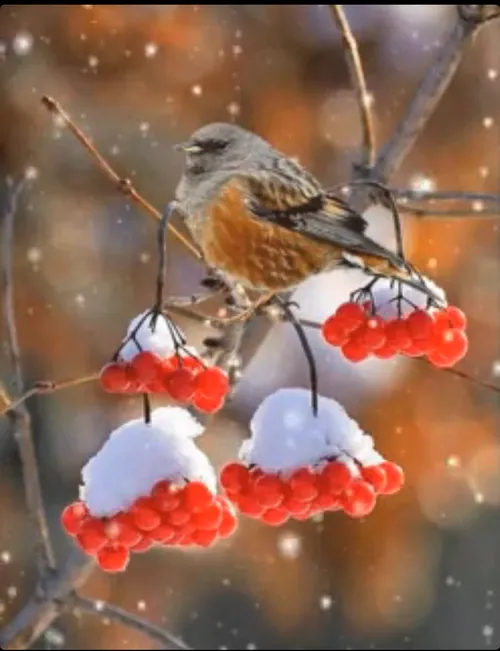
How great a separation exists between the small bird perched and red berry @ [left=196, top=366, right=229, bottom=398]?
55 millimetres

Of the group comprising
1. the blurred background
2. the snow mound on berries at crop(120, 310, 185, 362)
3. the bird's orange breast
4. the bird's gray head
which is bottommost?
the blurred background

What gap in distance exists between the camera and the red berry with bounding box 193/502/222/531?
478 mm

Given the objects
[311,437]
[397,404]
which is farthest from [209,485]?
[397,404]

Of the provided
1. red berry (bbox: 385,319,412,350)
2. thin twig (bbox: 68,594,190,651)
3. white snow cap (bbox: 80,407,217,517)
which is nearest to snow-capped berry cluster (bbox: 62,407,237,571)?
Result: white snow cap (bbox: 80,407,217,517)

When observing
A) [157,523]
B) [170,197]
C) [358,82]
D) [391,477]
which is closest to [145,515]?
[157,523]

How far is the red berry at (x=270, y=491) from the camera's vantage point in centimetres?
47

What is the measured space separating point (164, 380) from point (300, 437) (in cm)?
7

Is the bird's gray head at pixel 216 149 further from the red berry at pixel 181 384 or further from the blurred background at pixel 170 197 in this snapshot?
the blurred background at pixel 170 197

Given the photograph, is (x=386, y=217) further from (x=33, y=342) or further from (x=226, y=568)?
(x=226, y=568)

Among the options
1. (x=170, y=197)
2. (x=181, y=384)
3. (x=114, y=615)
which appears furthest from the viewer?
(x=170, y=197)

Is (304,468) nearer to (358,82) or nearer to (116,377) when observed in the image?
(116,377)

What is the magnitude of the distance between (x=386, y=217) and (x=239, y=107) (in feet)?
1.58

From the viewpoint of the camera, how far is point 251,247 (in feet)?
1.64

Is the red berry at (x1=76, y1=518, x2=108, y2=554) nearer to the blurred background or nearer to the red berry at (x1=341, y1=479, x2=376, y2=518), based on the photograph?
the red berry at (x1=341, y1=479, x2=376, y2=518)
